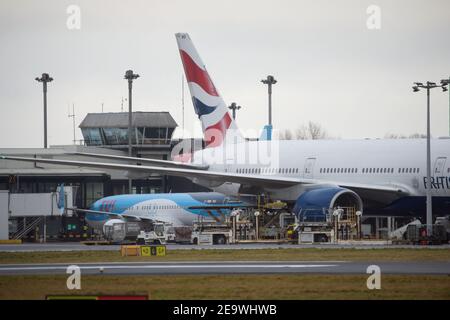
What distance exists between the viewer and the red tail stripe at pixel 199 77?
65.6 m

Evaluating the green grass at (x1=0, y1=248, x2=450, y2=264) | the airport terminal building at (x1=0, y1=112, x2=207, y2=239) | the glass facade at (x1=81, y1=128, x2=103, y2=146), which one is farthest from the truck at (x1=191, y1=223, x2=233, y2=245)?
the glass facade at (x1=81, y1=128, x2=103, y2=146)

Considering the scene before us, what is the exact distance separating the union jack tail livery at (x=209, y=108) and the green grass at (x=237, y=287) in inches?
1374

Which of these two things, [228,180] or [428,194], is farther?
[228,180]

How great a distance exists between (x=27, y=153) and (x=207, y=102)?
3152 centimetres

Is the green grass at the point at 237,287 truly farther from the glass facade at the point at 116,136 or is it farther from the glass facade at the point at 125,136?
the glass facade at the point at 125,136

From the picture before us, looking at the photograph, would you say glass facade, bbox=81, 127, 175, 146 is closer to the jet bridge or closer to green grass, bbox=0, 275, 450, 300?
the jet bridge

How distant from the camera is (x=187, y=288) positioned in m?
27.4

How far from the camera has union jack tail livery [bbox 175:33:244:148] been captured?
65562 mm

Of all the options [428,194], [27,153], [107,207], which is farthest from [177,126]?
[428,194]

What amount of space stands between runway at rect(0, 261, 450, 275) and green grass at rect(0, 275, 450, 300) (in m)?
1.82
